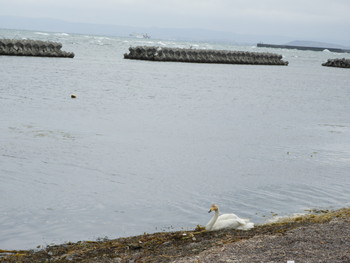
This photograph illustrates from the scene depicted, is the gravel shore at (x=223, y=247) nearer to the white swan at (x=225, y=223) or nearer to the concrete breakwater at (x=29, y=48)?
the white swan at (x=225, y=223)

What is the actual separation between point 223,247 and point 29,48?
5291 cm

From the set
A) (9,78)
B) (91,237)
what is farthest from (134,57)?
(91,237)

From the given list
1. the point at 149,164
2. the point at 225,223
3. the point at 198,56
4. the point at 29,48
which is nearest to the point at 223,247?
the point at 225,223

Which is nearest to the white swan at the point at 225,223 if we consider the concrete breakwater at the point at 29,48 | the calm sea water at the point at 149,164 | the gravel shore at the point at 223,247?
the gravel shore at the point at 223,247

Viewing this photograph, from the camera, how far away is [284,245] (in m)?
6.96

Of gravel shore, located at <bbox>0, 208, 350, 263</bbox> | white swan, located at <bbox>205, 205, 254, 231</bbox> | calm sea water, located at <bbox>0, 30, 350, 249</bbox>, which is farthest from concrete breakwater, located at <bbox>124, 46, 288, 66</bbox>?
gravel shore, located at <bbox>0, 208, 350, 263</bbox>

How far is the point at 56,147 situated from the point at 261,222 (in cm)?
638

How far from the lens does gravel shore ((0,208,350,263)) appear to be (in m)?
6.47

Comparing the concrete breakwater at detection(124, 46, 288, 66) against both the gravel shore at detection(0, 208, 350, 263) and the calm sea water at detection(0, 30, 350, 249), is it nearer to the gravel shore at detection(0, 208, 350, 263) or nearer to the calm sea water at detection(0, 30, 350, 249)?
the calm sea water at detection(0, 30, 350, 249)

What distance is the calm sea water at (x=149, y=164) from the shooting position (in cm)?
940

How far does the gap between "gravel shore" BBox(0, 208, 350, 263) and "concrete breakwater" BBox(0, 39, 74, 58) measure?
4957 cm

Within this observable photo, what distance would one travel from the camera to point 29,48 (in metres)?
57.1

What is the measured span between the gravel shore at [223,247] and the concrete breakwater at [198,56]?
57.5 meters

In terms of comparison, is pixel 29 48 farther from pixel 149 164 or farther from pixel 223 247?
pixel 223 247
